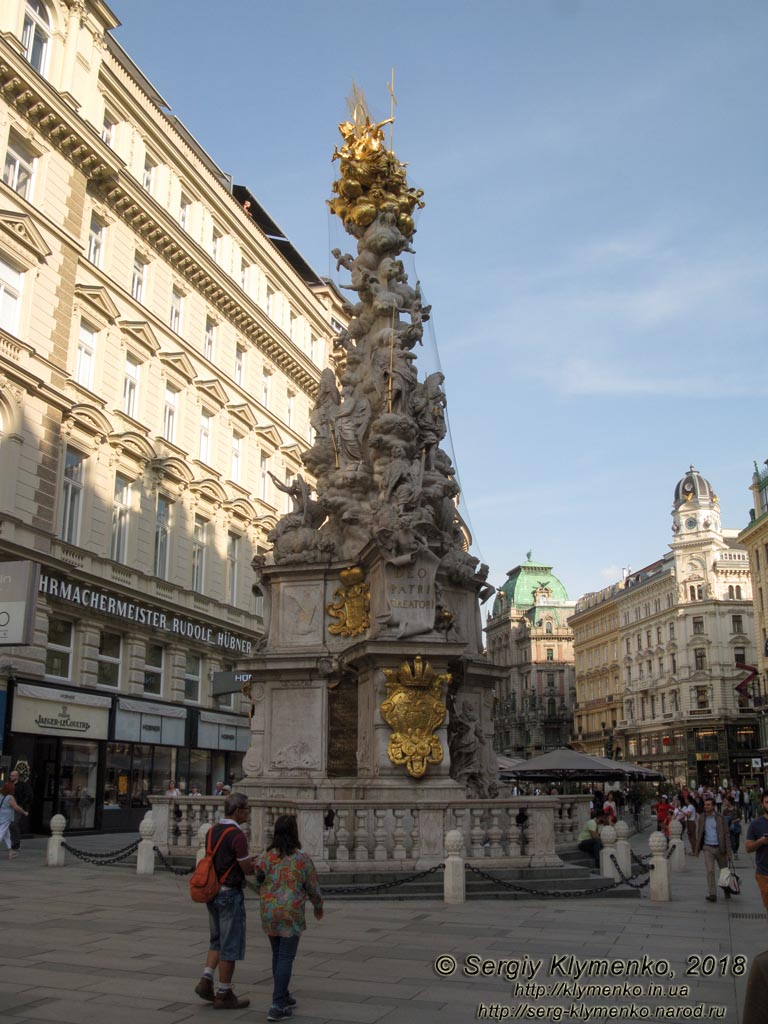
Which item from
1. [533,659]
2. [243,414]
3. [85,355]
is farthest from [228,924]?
[533,659]

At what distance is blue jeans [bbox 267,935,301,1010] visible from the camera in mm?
7168

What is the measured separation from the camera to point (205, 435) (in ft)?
131

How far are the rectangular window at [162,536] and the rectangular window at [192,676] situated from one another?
11.5ft

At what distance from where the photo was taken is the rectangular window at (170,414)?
36.8 meters

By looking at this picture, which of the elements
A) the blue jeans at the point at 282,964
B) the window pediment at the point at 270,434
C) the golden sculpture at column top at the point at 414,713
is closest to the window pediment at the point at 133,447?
the window pediment at the point at 270,434

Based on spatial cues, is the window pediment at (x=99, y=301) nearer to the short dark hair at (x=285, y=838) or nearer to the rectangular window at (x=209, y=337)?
the rectangular window at (x=209, y=337)

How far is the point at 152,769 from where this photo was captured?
33.2 m

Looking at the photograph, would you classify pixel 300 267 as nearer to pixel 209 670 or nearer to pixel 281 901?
pixel 209 670

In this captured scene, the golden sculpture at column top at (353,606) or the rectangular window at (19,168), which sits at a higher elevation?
the rectangular window at (19,168)

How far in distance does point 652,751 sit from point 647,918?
260ft

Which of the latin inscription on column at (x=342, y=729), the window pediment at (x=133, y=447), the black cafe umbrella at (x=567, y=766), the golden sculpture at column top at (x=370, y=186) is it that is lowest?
the black cafe umbrella at (x=567, y=766)

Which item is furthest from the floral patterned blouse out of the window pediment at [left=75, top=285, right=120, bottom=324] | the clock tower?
the clock tower

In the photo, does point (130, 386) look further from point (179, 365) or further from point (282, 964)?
point (282, 964)

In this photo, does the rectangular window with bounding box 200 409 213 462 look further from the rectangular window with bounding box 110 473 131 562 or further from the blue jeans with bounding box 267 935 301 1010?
the blue jeans with bounding box 267 935 301 1010
